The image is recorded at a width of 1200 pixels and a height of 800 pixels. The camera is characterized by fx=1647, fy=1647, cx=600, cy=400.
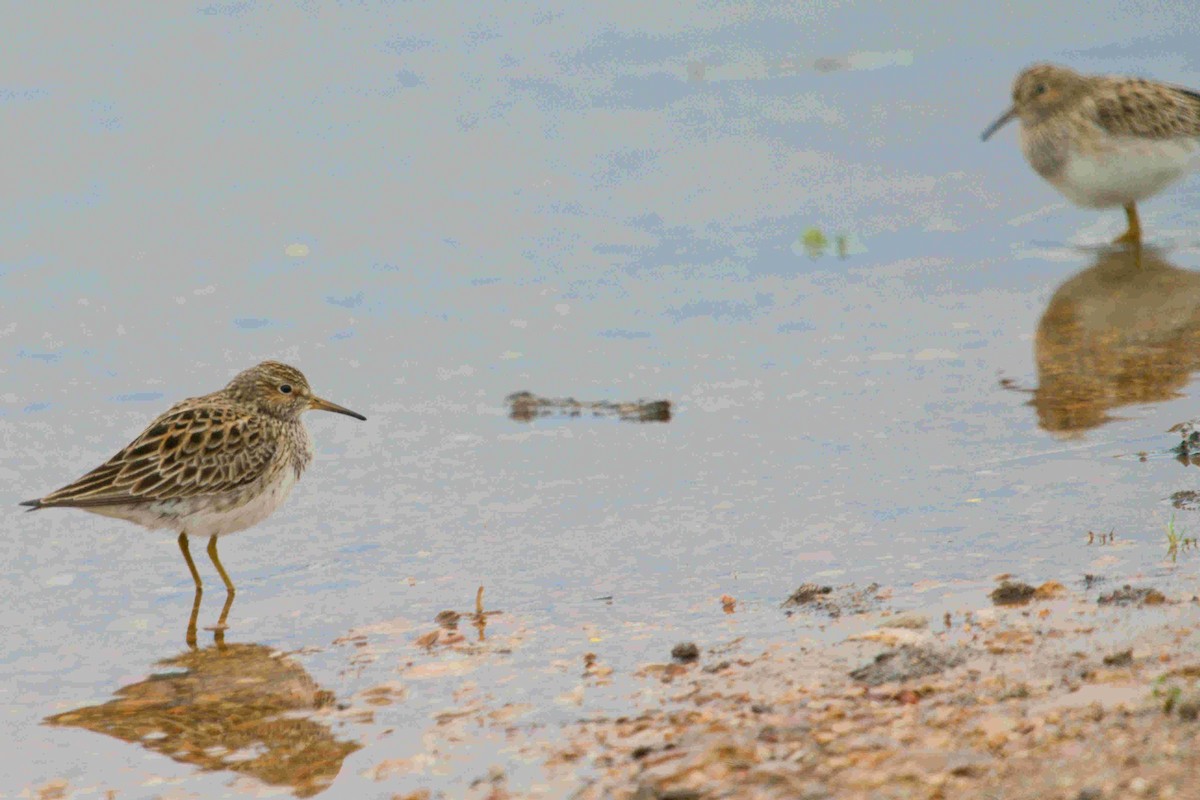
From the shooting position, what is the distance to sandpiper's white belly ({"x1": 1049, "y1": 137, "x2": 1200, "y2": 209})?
13.5 metres

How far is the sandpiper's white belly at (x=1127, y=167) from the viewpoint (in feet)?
44.3

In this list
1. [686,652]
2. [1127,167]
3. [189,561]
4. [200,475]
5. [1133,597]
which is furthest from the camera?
[1127,167]

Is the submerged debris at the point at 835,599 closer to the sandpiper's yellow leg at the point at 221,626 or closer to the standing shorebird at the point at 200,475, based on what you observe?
the sandpiper's yellow leg at the point at 221,626

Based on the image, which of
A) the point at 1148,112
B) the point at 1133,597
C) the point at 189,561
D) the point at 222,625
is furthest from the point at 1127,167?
the point at 222,625

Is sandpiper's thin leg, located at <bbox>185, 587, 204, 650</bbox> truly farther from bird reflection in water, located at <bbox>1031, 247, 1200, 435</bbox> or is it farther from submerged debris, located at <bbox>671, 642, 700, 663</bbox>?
bird reflection in water, located at <bbox>1031, 247, 1200, 435</bbox>

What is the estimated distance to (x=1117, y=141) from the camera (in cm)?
1352

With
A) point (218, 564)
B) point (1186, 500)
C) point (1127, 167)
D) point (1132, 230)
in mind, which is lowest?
point (218, 564)

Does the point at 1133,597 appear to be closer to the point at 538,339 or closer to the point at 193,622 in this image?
the point at 193,622

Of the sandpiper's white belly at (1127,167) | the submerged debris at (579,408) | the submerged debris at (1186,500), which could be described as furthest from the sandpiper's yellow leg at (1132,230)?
the submerged debris at (1186,500)

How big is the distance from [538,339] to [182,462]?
422 cm

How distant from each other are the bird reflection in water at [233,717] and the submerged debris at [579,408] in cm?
340

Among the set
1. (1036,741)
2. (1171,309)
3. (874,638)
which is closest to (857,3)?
(1171,309)

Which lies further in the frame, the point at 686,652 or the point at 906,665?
the point at 686,652

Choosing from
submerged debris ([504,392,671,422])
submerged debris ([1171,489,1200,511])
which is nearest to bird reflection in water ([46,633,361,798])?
submerged debris ([504,392,671,422])
